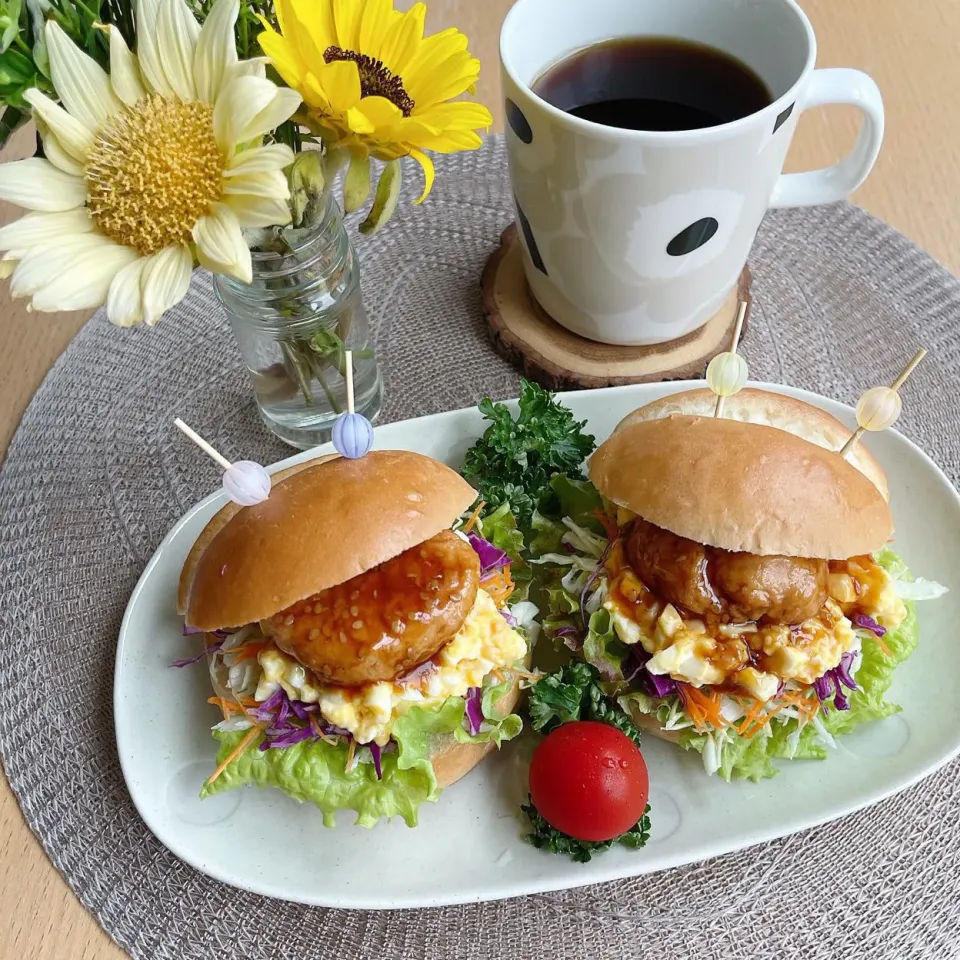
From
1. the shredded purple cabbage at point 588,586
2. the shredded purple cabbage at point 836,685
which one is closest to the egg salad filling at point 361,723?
the shredded purple cabbage at point 588,586

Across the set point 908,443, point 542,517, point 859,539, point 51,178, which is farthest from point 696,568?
point 51,178

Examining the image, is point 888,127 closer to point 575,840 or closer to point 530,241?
point 530,241

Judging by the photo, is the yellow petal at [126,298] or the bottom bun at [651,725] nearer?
the yellow petal at [126,298]

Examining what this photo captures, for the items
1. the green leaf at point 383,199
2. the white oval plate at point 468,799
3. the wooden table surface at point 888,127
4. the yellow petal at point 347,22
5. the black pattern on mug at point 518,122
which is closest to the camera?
the yellow petal at point 347,22

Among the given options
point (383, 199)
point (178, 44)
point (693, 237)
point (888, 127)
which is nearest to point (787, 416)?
point (693, 237)

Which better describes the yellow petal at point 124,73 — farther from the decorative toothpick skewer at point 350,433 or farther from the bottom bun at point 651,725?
the bottom bun at point 651,725

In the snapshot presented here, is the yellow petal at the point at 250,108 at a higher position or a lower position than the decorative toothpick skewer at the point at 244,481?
higher

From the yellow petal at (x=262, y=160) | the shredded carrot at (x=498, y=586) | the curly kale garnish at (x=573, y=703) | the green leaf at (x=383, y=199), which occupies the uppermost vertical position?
the yellow petal at (x=262, y=160)
